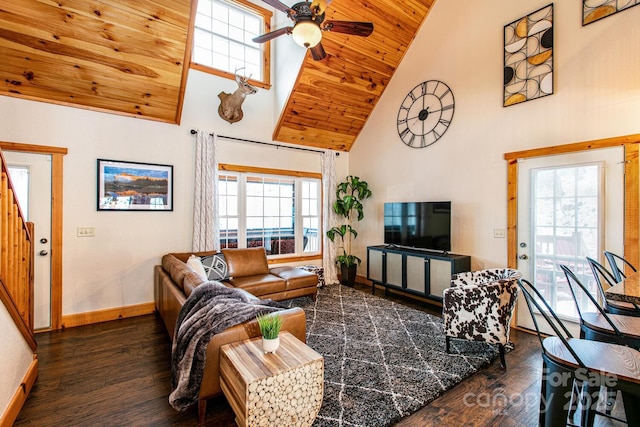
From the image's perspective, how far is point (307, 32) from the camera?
2.49 meters

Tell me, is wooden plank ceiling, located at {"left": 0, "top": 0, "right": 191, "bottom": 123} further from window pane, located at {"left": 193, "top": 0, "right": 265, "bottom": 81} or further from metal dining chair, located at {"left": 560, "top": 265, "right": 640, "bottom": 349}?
metal dining chair, located at {"left": 560, "top": 265, "right": 640, "bottom": 349}

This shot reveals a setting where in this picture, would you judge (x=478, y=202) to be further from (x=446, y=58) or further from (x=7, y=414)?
(x=7, y=414)

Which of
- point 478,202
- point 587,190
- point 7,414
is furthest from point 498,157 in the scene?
point 7,414

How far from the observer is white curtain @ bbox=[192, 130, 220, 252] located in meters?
4.32

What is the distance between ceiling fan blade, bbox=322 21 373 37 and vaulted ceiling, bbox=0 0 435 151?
1.40 metres

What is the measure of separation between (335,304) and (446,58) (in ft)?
13.2

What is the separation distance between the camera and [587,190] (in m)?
3.01

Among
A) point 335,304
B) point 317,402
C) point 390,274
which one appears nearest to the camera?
point 317,402

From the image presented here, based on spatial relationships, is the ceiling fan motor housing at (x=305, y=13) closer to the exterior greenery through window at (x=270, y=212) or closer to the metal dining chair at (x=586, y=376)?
the metal dining chair at (x=586, y=376)

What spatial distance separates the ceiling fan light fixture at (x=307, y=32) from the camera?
2.47 m

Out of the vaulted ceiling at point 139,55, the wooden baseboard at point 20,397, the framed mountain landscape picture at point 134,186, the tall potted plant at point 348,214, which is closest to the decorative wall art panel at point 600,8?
the vaulted ceiling at point 139,55

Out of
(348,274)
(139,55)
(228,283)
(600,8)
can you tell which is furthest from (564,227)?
(139,55)

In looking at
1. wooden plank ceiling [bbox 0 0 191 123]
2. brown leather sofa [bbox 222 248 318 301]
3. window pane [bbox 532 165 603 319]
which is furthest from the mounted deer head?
window pane [bbox 532 165 603 319]

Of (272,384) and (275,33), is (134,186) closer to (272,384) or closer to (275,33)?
(275,33)
